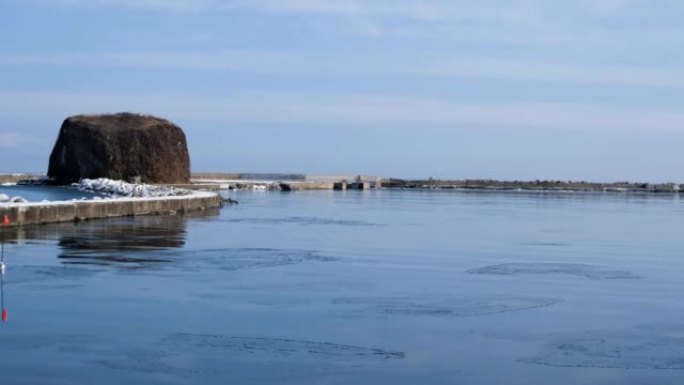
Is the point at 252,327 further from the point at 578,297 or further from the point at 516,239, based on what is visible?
the point at 516,239

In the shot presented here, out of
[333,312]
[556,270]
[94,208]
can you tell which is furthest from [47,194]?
[333,312]

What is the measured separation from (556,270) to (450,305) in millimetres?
6387

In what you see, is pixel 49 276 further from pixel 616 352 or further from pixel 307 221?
pixel 307 221

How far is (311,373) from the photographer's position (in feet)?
33.0

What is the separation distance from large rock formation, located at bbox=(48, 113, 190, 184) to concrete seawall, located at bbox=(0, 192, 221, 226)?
81.1 ft

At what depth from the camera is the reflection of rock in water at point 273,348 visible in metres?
10.9

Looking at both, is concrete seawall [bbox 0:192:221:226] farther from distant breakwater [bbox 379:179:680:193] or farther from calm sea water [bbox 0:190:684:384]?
distant breakwater [bbox 379:179:680:193]

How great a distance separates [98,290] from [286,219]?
2440 centimetres

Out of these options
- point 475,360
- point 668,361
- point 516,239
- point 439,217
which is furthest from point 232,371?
point 439,217

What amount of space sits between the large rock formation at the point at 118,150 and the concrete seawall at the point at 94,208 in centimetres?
2472

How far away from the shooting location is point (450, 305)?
14.9 metres

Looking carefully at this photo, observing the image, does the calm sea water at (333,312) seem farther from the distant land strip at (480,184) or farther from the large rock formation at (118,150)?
the distant land strip at (480,184)

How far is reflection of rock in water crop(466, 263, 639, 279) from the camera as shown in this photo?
19.9 metres

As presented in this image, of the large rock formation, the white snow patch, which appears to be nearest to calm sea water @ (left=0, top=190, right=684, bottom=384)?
the white snow patch
